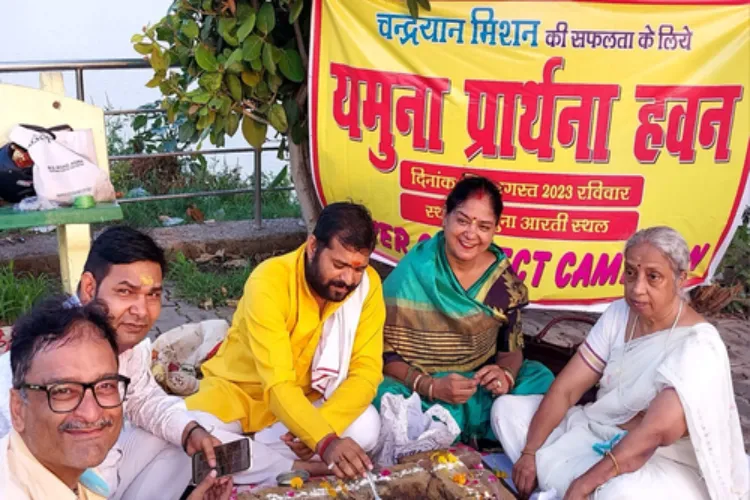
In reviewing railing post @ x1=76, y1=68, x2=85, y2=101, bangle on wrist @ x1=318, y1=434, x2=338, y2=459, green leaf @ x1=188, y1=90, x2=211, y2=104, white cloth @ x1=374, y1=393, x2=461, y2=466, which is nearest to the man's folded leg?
bangle on wrist @ x1=318, y1=434, x2=338, y2=459

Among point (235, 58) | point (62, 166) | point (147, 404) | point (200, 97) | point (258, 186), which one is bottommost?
point (147, 404)

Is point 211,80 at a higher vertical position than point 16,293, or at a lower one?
higher

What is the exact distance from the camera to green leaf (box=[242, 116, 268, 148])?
486 centimetres

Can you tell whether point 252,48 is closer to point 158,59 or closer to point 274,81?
point 274,81

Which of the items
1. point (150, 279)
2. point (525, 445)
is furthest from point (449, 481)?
point (150, 279)

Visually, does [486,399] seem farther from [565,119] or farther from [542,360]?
[565,119]

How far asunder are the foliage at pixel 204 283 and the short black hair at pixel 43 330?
298 cm

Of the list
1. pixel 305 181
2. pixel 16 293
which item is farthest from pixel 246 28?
pixel 16 293

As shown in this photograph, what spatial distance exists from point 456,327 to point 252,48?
1.97 m

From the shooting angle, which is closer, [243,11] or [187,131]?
[243,11]

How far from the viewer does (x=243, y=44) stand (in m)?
4.54

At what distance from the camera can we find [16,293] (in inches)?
177

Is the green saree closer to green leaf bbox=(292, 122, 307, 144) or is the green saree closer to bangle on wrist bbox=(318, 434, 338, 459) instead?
bangle on wrist bbox=(318, 434, 338, 459)

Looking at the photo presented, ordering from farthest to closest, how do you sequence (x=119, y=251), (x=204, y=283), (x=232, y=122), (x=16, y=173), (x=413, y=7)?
(x=204, y=283) → (x=232, y=122) → (x=413, y=7) → (x=16, y=173) → (x=119, y=251)
